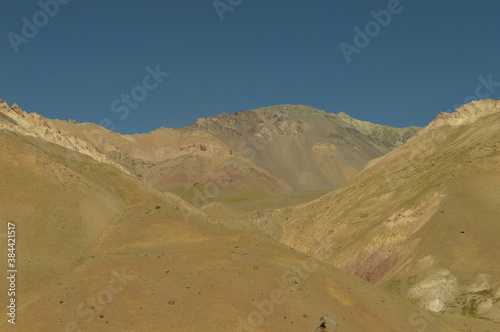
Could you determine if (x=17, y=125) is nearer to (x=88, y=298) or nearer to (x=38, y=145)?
(x=38, y=145)

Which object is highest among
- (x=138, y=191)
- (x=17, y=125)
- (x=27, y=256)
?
(x=17, y=125)

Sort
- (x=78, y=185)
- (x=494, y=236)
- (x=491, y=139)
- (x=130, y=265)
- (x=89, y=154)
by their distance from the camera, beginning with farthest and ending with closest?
(x=491, y=139), (x=89, y=154), (x=494, y=236), (x=78, y=185), (x=130, y=265)

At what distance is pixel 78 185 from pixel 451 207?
1808 inches

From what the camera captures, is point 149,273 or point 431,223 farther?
point 431,223

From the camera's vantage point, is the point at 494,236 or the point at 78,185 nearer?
the point at 78,185

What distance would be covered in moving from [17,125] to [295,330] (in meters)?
45.8

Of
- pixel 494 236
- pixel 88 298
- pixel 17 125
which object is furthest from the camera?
pixel 17 125

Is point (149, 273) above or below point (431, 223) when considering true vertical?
above

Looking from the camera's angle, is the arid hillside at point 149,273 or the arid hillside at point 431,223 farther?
the arid hillside at point 431,223

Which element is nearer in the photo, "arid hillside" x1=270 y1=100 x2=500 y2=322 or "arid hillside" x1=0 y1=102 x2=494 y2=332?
"arid hillside" x1=0 y1=102 x2=494 y2=332

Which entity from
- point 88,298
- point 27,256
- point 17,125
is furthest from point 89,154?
point 88,298

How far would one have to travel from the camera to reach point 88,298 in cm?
3828

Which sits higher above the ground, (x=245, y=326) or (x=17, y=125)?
(x=17, y=125)

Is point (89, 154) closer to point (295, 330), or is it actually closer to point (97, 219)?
point (97, 219)
